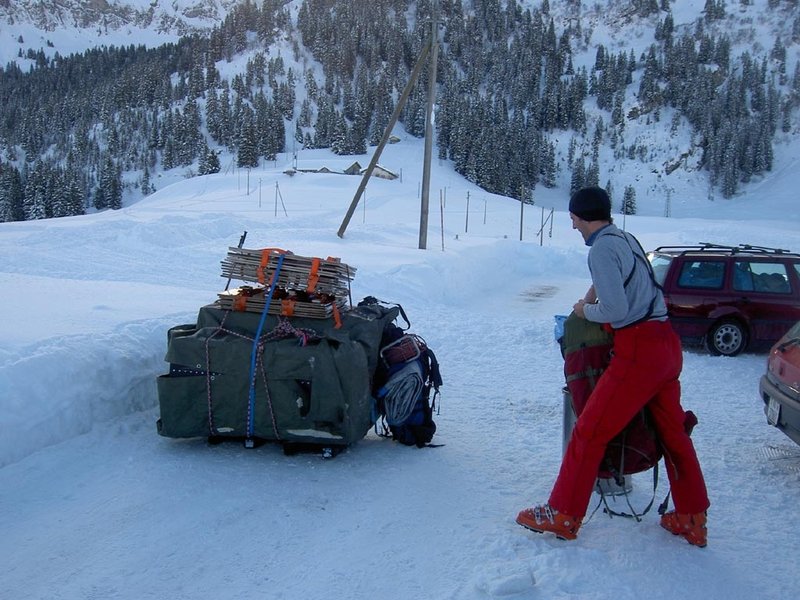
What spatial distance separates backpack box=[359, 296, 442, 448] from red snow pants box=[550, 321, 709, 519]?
174 centimetres

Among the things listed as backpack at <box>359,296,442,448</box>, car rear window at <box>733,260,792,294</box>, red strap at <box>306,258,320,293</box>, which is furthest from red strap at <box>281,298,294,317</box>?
car rear window at <box>733,260,792,294</box>

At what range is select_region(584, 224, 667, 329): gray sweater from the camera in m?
3.45

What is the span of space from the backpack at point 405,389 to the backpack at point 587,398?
1560 millimetres

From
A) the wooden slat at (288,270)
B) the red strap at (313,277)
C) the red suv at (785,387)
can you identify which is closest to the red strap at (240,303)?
the wooden slat at (288,270)

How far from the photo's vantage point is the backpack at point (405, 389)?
515cm

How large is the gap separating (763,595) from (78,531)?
12.0 ft

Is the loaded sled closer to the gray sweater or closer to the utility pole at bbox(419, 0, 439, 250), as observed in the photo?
the gray sweater

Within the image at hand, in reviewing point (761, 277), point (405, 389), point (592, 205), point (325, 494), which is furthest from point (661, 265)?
point (325, 494)

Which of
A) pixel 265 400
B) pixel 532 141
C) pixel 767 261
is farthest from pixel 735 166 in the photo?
pixel 265 400

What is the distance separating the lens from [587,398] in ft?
12.4

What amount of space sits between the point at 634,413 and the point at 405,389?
207 centimetres

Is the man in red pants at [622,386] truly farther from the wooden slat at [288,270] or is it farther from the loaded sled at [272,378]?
the wooden slat at [288,270]

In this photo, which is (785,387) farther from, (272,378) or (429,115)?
(429,115)

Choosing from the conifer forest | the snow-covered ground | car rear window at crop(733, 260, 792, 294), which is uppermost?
the conifer forest
